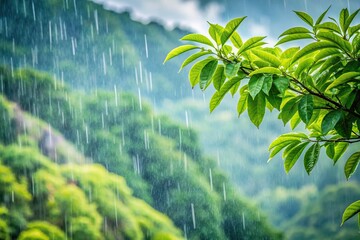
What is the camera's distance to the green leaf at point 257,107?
719 millimetres

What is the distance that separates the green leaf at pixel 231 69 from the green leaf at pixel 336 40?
150 millimetres

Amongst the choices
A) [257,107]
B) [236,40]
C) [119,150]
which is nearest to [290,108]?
[257,107]

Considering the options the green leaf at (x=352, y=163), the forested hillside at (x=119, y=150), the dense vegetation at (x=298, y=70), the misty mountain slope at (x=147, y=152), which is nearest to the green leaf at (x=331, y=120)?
the dense vegetation at (x=298, y=70)

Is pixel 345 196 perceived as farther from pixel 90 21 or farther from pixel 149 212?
pixel 90 21

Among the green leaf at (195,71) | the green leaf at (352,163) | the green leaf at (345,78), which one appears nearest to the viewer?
the green leaf at (345,78)

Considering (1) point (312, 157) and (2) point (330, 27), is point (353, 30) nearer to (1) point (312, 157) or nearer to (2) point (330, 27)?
(2) point (330, 27)

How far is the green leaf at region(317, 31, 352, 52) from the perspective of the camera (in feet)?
2.13

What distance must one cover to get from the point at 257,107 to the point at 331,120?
0.13m

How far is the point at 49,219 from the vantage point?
4996 millimetres

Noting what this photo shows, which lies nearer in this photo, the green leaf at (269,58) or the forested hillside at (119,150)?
the green leaf at (269,58)

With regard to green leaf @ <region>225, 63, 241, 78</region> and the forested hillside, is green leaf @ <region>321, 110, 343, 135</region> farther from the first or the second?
the forested hillside

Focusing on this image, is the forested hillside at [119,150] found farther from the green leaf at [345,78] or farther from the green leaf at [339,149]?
the green leaf at [345,78]

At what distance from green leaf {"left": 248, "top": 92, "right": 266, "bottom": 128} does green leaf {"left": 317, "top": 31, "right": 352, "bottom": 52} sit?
0.14 metres

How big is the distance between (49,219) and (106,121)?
9.21ft
